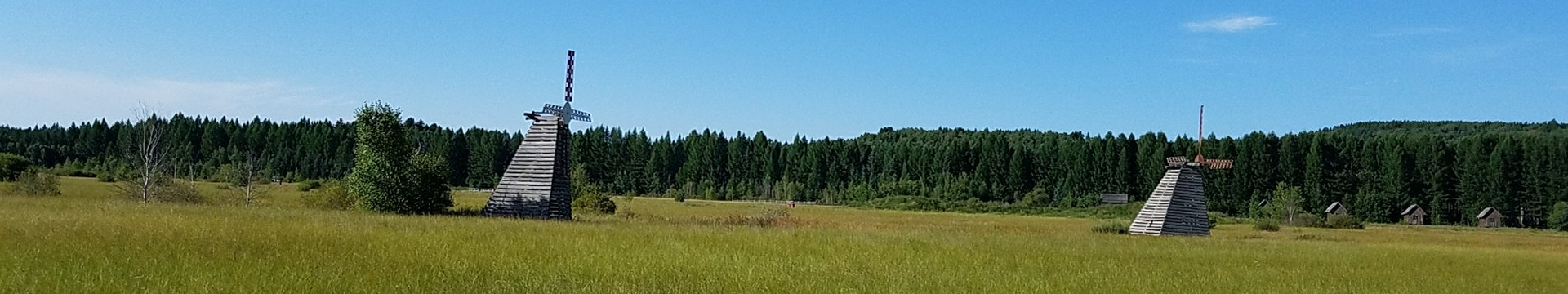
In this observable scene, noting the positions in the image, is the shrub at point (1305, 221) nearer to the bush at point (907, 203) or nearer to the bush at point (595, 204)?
the bush at point (907, 203)

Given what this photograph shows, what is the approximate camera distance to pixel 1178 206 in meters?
48.1

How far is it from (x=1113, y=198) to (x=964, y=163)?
73.6 feet

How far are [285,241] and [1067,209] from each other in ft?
305

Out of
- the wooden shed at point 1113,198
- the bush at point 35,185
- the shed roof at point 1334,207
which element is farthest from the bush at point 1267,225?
the bush at point 35,185

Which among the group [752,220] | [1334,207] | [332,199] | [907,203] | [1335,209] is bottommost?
[752,220]

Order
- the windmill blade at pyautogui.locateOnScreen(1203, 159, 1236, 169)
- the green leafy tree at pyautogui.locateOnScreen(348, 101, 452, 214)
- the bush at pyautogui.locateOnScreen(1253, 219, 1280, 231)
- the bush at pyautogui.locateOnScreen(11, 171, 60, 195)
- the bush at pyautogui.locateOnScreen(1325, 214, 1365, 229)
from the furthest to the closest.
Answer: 1. the bush at pyautogui.locateOnScreen(1325, 214, 1365, 229)
2. the bush at pyautogui.locateOnScreen(1253, 219, 1280, 231)
3. the windmill blade at pyautogui.locateOnScreen(1203, 159, 1236, 169)
4. the bush at pyautogui.locateOnScreen(11, 171, 60, 195)
5. the green leafy tree at pyautogui.locateOnScreen(348, 101, 452, 214)

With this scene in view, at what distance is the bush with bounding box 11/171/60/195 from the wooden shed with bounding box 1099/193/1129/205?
286 feet

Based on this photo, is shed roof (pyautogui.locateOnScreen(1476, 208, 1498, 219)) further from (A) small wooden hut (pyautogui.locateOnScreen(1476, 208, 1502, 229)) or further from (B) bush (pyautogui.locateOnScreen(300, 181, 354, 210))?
(B) bush (pyautogui.locateOnScreen(300, 181, 354, 210))

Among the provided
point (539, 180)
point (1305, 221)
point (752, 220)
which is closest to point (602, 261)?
point (539, 180)

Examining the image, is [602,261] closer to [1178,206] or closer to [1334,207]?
[1178,206]

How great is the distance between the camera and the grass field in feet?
44.9

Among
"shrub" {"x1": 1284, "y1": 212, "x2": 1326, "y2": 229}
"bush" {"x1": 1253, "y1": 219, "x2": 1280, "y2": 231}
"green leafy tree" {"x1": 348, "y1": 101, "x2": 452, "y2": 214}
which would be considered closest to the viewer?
"green leafy tree" {"x1": 348, "y1": 101, "x2": 452, "y2": 214}

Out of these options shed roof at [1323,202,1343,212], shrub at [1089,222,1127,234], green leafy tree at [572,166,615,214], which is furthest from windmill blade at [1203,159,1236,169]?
shed roof at [1323,202,1343,212]

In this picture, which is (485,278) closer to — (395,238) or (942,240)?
(395,238)
